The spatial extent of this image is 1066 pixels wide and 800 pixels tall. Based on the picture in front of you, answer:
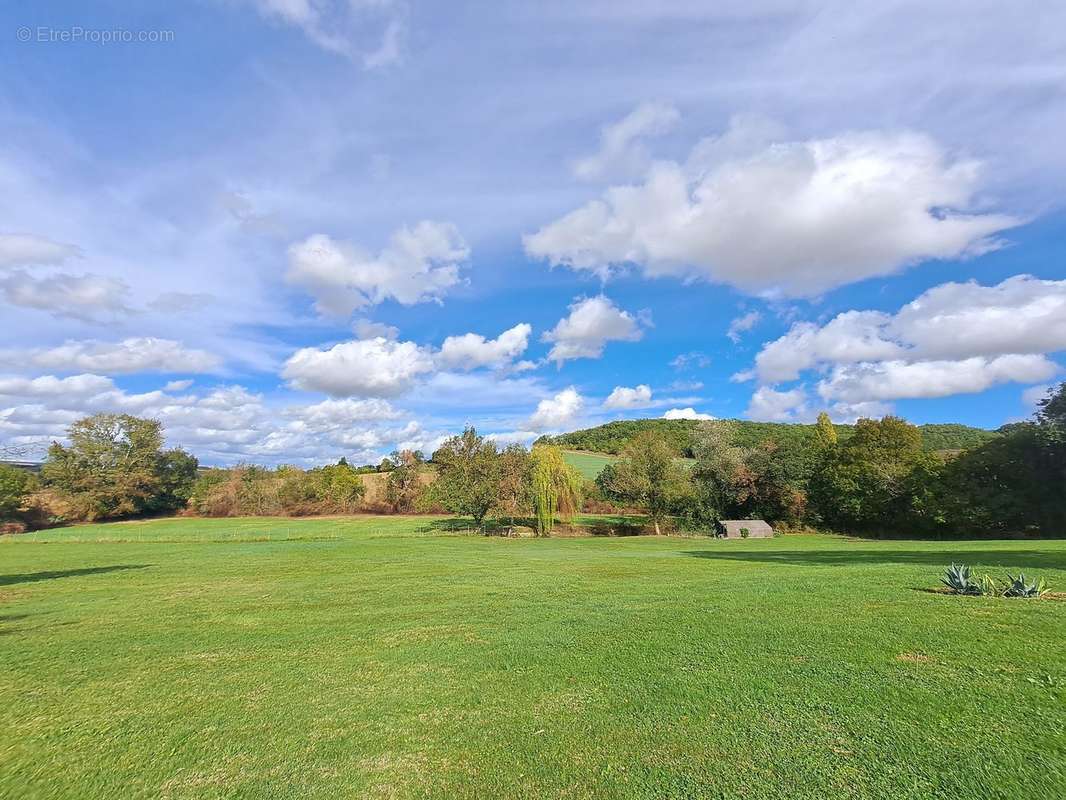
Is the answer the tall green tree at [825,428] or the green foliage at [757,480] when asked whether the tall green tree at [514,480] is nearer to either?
the green foliage at [757,480]

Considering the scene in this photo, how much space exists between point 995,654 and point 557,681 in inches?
189

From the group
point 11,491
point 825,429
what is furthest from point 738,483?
point 11,491

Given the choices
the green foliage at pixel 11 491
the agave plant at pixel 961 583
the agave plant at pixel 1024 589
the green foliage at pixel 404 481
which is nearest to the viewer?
the agave plant at pixel 1024 589

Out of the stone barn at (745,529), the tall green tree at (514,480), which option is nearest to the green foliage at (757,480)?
the stone barn at (745,529)

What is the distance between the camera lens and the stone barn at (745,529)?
1590 inches

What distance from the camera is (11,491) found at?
168ft

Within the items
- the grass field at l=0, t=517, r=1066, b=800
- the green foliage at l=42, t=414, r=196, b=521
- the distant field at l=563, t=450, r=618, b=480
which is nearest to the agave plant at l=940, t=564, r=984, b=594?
the grass field at l=0, t=517, r=1066, b=800

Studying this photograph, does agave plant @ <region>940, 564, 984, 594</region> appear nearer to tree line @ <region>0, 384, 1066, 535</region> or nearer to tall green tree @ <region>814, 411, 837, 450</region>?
tree line @ <region>0, 384, 1066, 535</region>

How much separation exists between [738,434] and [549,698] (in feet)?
204

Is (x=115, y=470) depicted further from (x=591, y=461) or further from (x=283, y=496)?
(x=591, y=461)

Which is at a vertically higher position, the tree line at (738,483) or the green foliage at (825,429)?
the green foliage at (825,429)

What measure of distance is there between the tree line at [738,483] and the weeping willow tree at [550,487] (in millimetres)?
93

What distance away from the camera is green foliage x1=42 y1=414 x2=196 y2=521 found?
61.8 metres

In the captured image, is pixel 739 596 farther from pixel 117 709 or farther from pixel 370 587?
pixel 117 709
